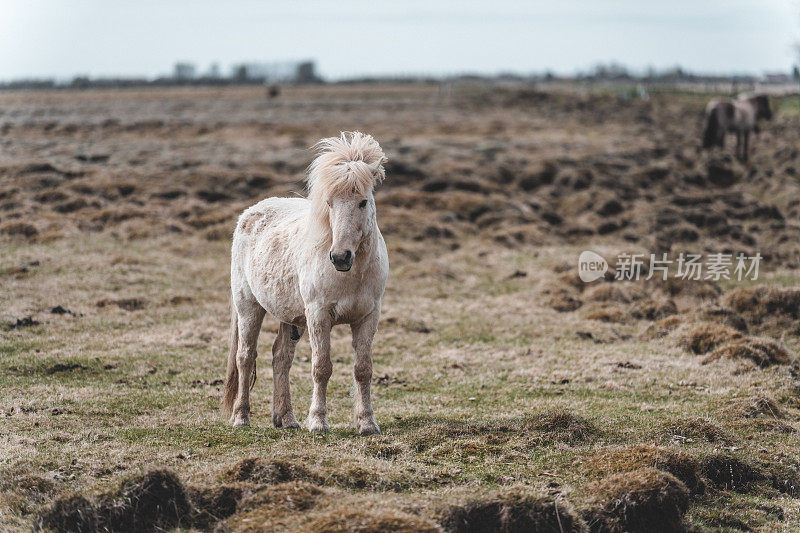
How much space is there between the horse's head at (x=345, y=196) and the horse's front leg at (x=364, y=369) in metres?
0.80

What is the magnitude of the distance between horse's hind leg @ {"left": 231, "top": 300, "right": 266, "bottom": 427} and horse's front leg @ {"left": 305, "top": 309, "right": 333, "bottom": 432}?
93cm

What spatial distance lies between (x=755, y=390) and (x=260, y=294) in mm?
6119

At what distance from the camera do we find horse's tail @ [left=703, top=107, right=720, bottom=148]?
31.5m

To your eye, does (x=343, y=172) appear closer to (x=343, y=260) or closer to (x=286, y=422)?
(x=343, y=260)

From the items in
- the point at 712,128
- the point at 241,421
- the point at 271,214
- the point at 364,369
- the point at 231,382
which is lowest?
the point at 241,421

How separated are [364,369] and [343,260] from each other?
4.33 ft

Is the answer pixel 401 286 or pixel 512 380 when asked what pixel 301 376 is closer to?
pixel 512 380

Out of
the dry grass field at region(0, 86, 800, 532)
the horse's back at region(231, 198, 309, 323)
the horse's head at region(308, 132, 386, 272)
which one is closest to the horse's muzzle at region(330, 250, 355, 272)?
the horse's head at region(308, 132, 386, 272)

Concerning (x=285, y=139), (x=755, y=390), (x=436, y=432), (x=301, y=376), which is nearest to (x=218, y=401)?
(x=301, y=376)

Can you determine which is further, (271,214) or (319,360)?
(271,214)

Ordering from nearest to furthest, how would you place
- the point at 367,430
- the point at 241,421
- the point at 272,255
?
1. the point at 367,430
2. the point at 272,255
3. the point at 241,421

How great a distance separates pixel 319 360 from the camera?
23.6ft

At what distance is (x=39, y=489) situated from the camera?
231 inches
